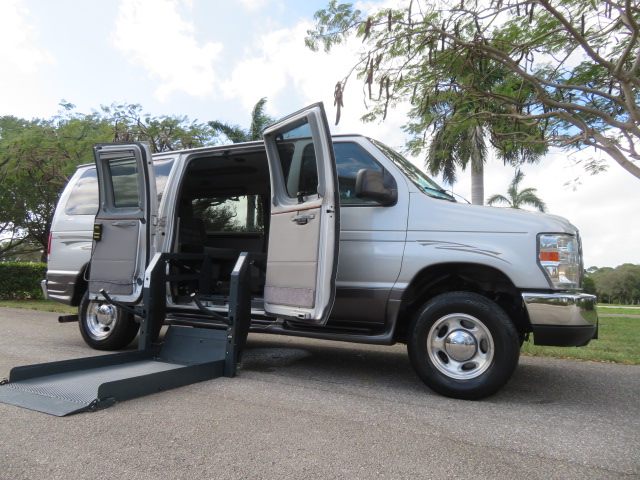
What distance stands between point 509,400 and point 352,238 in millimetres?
1920

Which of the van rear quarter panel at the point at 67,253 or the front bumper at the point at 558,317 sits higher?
the van rear quarter panel at the point at 67,253

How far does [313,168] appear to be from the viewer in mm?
4461

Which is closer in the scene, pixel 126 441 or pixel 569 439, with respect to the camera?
pixel 126 441

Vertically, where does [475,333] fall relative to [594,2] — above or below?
below

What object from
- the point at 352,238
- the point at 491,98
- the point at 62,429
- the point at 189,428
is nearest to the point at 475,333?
the point at 352,238

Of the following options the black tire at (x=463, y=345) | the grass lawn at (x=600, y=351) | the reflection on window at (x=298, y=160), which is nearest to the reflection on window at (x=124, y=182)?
Result: the reflection on window at (x=298, y=160)

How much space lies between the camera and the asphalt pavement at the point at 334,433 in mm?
2553

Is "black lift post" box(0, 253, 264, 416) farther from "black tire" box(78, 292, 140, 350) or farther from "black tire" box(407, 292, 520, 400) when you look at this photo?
"black tire" box(407, 292, 520, 400)

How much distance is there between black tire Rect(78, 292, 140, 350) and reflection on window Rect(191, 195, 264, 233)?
1.73 metres

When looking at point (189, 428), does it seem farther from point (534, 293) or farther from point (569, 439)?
point (534, 293)

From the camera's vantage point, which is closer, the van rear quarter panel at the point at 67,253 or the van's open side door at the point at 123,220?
the van's open side door at the point at 123,220

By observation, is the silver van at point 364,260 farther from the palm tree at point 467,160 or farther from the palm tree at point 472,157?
the palm tree at point 467,160

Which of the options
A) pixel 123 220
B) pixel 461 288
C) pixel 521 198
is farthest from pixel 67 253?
pixel 521 198

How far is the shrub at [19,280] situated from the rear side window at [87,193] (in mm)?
10991
